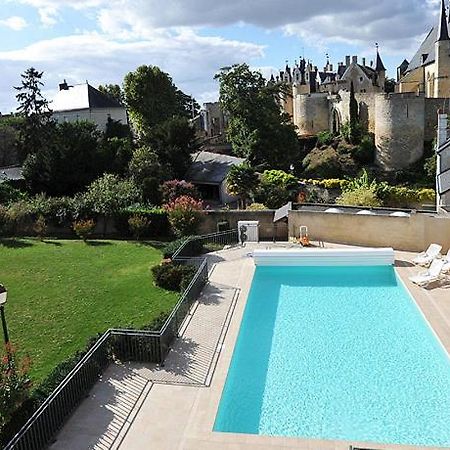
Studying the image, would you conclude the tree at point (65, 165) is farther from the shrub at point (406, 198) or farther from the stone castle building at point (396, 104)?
the stone castle building at point (396, 104)

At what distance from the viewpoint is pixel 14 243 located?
22391 mm

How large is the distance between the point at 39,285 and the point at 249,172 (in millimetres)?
16096

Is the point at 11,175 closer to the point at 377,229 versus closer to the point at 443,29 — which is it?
the point at 377,229

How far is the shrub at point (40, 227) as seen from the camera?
23234 millimetres

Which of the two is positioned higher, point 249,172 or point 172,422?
point 249,172

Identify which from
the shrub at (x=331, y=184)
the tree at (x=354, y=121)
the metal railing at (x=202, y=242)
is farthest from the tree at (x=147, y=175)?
the tree at (x=354, y=121)

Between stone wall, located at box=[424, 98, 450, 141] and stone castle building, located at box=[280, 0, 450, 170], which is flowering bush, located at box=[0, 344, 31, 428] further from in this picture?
stone wall, located at box=[424, 98, 450, 141]

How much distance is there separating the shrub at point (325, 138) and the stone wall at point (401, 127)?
6074 millimetres

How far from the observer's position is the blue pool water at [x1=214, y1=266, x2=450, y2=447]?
28.8 ft

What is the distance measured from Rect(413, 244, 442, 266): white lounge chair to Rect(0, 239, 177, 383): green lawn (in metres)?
8.73

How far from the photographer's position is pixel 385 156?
39562 mm

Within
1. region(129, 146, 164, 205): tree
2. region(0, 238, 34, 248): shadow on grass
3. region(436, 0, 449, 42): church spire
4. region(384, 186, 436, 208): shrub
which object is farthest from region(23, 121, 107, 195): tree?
region(436, 0, 449, 42): church spire

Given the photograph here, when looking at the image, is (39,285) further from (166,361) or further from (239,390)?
(239,390)

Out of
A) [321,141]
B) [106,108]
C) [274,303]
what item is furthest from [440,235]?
[106,108]
